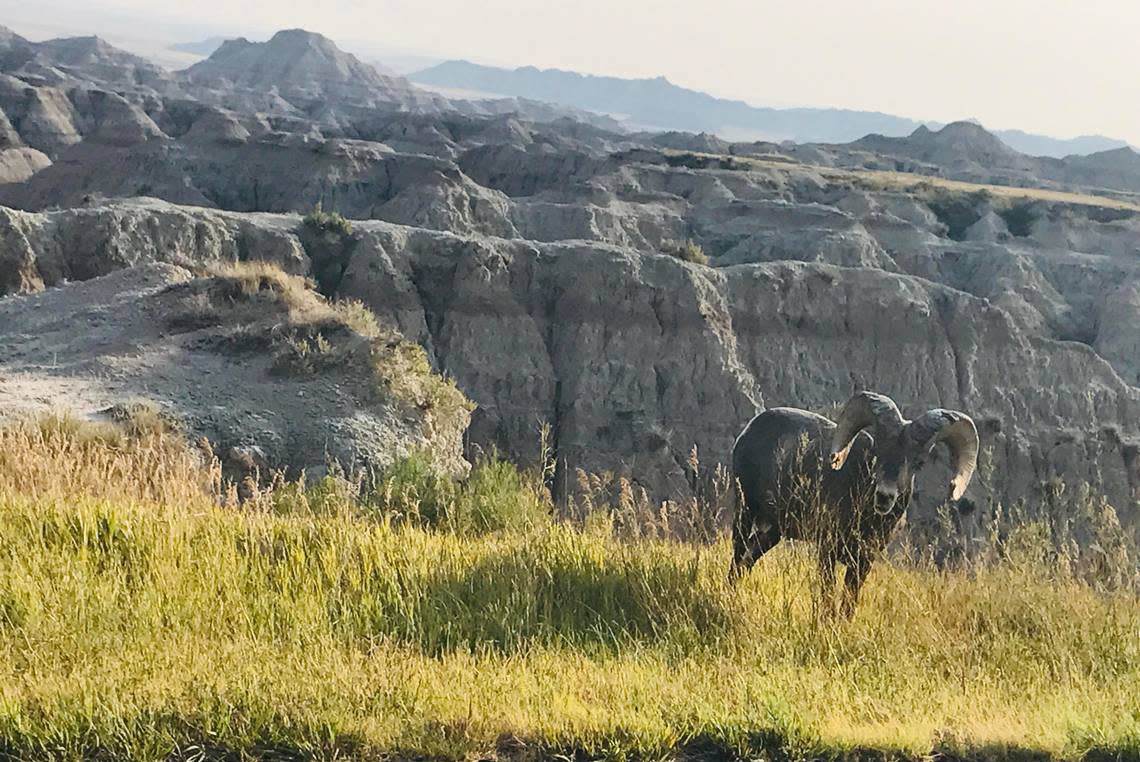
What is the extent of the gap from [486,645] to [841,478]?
3463 mm

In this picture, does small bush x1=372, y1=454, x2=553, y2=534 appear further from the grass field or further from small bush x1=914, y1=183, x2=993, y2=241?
small bush x1=914, y1=183, x2=993, y2=241

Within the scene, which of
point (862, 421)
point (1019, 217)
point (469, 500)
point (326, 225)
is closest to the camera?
point (862, 421)

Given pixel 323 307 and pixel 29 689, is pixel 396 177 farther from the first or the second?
pixel 29 689

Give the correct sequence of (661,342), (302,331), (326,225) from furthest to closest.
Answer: (661,342)
(326,225)
(302,331)

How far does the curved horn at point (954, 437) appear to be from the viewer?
745 centimetres

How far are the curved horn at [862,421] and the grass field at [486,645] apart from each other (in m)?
0.96

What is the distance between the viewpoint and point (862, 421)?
7727 mm

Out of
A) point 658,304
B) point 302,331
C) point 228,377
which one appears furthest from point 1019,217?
point 228,377

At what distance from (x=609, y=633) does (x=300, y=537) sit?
7.06ft

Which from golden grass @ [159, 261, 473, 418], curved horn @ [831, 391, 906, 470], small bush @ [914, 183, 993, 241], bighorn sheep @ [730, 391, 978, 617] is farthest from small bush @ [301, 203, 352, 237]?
small bush @ [914, 183, 993, 241]

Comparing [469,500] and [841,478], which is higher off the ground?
[841,478]

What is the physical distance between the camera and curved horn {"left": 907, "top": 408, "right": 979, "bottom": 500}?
7.45 meters

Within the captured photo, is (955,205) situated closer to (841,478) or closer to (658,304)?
(658,304)

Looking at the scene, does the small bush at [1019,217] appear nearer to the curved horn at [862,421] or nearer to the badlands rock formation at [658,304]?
the badlands rock formation at [658,304]
